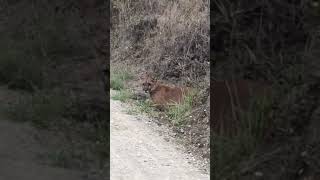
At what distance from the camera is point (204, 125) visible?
535cm

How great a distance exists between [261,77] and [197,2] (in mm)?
3020

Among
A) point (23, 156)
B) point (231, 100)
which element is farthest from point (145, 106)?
point (23, 156)

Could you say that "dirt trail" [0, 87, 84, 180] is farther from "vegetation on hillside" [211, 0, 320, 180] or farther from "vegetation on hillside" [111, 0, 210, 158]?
"vegetation on hillside" [111, 0, 210, 158]

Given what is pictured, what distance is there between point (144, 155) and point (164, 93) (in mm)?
1519

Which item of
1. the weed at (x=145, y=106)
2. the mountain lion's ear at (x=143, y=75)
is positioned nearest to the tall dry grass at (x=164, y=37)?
the mountain lion's ear at (x=143, y=75)

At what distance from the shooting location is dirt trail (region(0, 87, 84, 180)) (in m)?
3.88

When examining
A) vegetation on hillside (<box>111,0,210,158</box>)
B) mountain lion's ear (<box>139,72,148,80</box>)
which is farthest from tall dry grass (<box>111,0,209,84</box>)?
mountain lion's ear (<box>139,72,148,80</box>)

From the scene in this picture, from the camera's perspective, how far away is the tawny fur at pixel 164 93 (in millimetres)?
5980

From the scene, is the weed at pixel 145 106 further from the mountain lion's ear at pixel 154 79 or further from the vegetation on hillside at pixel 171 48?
the mountain lion's ear at pixel 154 79

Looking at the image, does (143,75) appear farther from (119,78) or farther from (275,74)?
(275,74)

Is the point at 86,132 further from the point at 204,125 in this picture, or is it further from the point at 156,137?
the point at 204,125

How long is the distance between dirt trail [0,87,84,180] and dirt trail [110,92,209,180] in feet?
1.50

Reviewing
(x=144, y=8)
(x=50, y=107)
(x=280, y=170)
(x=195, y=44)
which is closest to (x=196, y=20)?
(x=195, y=44)

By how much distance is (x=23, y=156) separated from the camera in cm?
420
